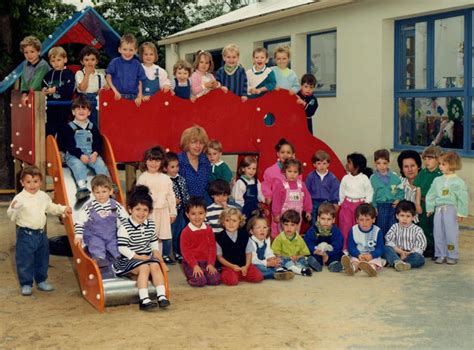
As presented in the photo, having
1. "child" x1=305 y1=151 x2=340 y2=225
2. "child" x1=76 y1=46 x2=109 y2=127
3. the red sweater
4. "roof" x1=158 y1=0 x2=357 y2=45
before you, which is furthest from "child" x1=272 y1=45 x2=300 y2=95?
"roof" x1=158 y1=0 x2=357 y2=45

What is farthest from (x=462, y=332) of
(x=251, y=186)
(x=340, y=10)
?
(x=340, y=10)

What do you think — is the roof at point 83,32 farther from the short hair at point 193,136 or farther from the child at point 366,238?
the child at point 366,238

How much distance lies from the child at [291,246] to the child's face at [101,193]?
6.33 ft

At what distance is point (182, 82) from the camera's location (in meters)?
9.98

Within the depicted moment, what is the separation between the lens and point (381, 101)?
564 inches

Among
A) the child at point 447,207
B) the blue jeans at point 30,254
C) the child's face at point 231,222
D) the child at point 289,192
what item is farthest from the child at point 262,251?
the blue jeans at point 30,254

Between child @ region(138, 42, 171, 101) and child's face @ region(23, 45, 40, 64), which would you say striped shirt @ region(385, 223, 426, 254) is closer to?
child @ region(138, 42, 171, 101)

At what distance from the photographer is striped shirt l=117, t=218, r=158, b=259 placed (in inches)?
303

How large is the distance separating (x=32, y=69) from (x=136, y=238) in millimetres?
3490

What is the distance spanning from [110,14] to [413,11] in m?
24.3

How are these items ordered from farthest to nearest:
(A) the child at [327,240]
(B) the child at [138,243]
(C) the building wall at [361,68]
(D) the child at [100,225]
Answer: (C) the building wall at [361,68]
(A) the child at [327,240]
(D) the child at [100,225]
(B) the child at [138,243]

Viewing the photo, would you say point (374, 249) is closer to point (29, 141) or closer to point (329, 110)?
point (29, 141)

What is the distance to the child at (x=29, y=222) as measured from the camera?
25.5 feet

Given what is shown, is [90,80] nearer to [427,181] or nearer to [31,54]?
[31,54]
